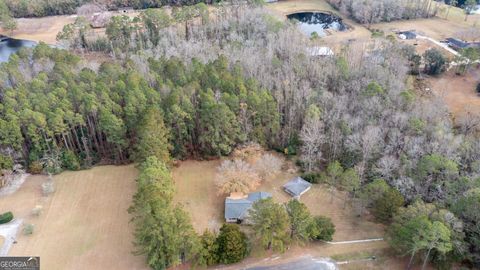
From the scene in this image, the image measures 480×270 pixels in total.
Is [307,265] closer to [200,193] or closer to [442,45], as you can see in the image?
[200,193]

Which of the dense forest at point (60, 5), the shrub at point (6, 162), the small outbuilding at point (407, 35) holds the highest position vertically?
the dense forest at point (60, 5)

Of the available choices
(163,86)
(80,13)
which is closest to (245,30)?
(163,86)

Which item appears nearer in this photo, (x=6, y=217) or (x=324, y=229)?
(x=324, y=229)

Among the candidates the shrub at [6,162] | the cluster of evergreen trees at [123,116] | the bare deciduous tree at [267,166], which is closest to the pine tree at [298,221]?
the bare deciduous tree at [267,166]

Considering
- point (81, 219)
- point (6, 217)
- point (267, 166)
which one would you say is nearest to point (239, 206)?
point (267, 166)

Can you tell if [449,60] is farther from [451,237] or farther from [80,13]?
[80,13]

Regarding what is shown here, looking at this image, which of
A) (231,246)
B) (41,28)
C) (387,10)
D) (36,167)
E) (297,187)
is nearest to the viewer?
(231,246)

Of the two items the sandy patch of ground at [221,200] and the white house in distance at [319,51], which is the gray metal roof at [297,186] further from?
the white house in distance at [319,51]
